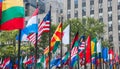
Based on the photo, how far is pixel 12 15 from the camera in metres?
14.8

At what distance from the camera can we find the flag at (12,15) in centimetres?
1457

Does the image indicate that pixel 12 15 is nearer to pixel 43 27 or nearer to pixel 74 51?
pixel 43 27

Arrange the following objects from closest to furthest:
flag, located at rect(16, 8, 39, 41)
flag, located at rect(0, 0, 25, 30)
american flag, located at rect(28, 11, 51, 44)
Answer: flag, located at rect(0, 0, 25, 30)
flag, located at rect(16, 8, 39, 41)
american flag, located at rect(28, 11, 51, 44)

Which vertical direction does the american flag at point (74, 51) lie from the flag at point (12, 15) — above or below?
below

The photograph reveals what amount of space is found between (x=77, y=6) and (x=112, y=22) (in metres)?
12.1

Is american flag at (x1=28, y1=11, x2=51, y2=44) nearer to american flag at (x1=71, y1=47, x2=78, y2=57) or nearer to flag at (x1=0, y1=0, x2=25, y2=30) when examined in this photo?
american flag at (x1=71, y1=47, x2=78, y2=57)

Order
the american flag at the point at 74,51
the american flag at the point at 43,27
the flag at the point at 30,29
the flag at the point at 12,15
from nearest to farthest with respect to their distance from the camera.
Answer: the flag at the point at 12,15 < the flag at the point at 30,29 < the american flag at the point at 43,27 < the american flag at the point at 74,51

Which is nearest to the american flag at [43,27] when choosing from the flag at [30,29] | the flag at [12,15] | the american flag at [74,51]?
the flag at [30,29]

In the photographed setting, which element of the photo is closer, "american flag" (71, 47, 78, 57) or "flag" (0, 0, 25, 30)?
"flag" (0, 0, 25, 30)

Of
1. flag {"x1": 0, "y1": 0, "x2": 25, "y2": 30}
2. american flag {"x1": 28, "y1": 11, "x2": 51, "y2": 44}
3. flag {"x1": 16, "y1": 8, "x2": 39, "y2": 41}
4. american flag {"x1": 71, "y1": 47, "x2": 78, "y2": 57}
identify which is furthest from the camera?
american flag {"x1": 71, "y1": 47, "x2": 78, "y2": 57}

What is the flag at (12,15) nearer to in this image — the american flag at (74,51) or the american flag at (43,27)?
the american flag at (43,27)

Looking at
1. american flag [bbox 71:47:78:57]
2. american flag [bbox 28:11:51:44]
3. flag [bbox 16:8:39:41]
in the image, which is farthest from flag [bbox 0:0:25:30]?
american flag [bbox 71:47:78:57]

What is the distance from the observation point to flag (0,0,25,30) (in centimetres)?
1457

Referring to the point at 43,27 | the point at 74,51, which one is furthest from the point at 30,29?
the point at 74,51
